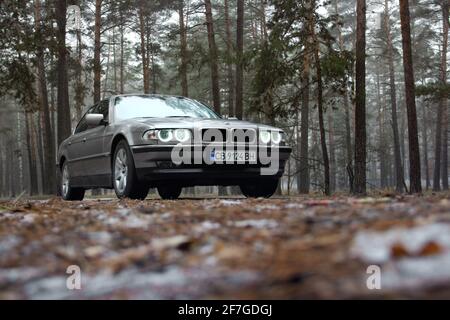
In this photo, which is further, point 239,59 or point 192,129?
point 239,59

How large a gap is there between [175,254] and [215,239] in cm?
30

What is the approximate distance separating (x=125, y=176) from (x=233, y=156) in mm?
1585

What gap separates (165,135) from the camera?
7.56 metres

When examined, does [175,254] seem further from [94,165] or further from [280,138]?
[94,165]

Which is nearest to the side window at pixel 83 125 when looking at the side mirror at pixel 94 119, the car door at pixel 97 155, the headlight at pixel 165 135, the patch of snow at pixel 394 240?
the car door at pixel 97 155

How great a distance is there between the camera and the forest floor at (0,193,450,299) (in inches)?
65.4

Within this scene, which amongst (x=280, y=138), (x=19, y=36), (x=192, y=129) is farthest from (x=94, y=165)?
(x=19, y=36)

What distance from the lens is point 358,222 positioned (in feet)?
9.04

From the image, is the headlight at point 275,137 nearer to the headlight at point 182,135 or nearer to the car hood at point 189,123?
the car hood at point 189,123

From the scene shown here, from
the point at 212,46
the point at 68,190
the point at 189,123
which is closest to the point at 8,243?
the point at 189,123

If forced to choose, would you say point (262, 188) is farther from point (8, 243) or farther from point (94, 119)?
point (8, 243)

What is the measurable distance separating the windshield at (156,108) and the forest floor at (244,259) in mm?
5488
